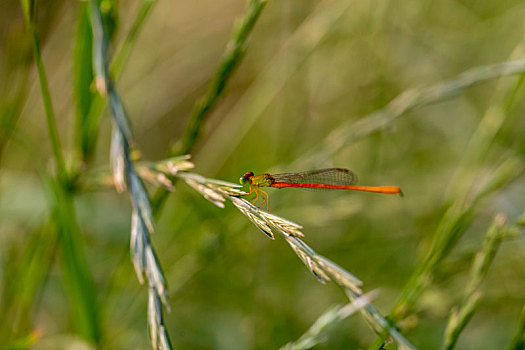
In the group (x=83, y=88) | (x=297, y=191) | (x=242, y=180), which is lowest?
(x=242, y=180)

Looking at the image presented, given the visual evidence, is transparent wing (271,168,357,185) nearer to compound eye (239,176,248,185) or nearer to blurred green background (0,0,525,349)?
blurred green background (0,0,525,349)

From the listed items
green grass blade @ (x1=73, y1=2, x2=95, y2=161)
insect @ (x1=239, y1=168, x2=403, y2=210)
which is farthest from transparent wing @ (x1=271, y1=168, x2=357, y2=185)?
green grass blade @ (x1=73, y1=2, x2=95, y2=161)

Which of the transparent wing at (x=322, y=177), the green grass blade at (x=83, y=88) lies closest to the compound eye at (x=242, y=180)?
the transparent wing at (x=322, y=177)

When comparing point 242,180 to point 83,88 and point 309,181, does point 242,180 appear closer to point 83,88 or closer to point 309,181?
point 309,181

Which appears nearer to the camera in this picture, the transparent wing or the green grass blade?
the green grass blade

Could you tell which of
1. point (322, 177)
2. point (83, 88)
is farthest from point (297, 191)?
point (83, 88)

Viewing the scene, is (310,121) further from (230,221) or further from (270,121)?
(230,221)
